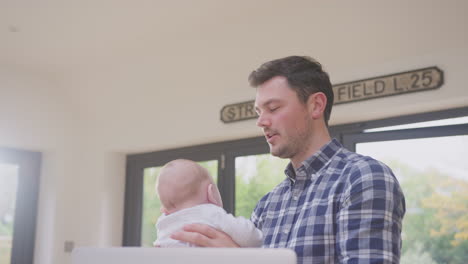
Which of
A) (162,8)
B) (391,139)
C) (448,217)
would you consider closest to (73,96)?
(162,8)

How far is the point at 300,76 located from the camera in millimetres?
1269

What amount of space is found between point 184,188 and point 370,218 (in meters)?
0.45

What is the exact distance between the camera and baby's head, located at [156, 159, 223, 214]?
1226 mm

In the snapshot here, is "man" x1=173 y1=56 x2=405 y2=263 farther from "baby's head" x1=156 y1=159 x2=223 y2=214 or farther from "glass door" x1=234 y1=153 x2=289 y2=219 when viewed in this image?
"glass door" x1=234 y1=153 x2=289 y2=219

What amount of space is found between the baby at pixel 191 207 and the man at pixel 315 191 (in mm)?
38

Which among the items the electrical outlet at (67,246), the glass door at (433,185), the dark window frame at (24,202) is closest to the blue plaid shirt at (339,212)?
the glass door at (433,185)

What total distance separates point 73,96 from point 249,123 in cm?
200

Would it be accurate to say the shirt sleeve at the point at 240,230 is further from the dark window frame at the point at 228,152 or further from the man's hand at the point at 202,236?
the dark window frame at the point at 228,152

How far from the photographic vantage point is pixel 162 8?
3.49m

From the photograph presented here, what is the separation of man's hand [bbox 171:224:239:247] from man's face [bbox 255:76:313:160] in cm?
27

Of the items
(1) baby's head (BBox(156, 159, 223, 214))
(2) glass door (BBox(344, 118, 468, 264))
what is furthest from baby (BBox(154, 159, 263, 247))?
(2) glass door (BBox(344, 118, 468, 264))

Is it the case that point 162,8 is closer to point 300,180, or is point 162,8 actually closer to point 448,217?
point 448,217

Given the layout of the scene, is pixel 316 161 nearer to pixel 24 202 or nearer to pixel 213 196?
pixel 213 196

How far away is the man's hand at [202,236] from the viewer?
3.30ft
